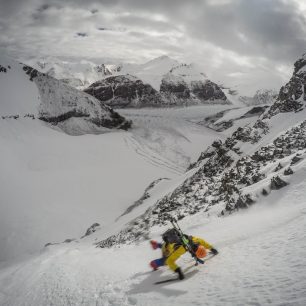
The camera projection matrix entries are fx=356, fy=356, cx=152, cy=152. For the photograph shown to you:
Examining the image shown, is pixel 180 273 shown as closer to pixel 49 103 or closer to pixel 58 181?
pixel 58 181

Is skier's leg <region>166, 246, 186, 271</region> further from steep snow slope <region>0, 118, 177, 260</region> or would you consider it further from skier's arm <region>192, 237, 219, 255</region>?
steep snow slope <region>0, 118, 177, 260</region>

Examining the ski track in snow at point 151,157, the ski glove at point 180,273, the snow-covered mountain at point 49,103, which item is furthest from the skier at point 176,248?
the snow-covered mountain at point 49,103

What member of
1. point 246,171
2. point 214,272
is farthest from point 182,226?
point 214,272

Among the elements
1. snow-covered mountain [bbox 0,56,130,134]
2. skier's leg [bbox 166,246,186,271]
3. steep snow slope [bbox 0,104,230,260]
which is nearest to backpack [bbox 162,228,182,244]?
skier's leg [bbox 166,246,186,271]

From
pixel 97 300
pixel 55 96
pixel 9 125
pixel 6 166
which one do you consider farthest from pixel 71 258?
pixel 55 96

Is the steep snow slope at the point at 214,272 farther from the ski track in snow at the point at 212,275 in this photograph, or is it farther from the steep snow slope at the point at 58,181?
the steep snow slope at the point at 58,181

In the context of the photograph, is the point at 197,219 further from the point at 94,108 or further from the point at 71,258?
the point at 94,108
